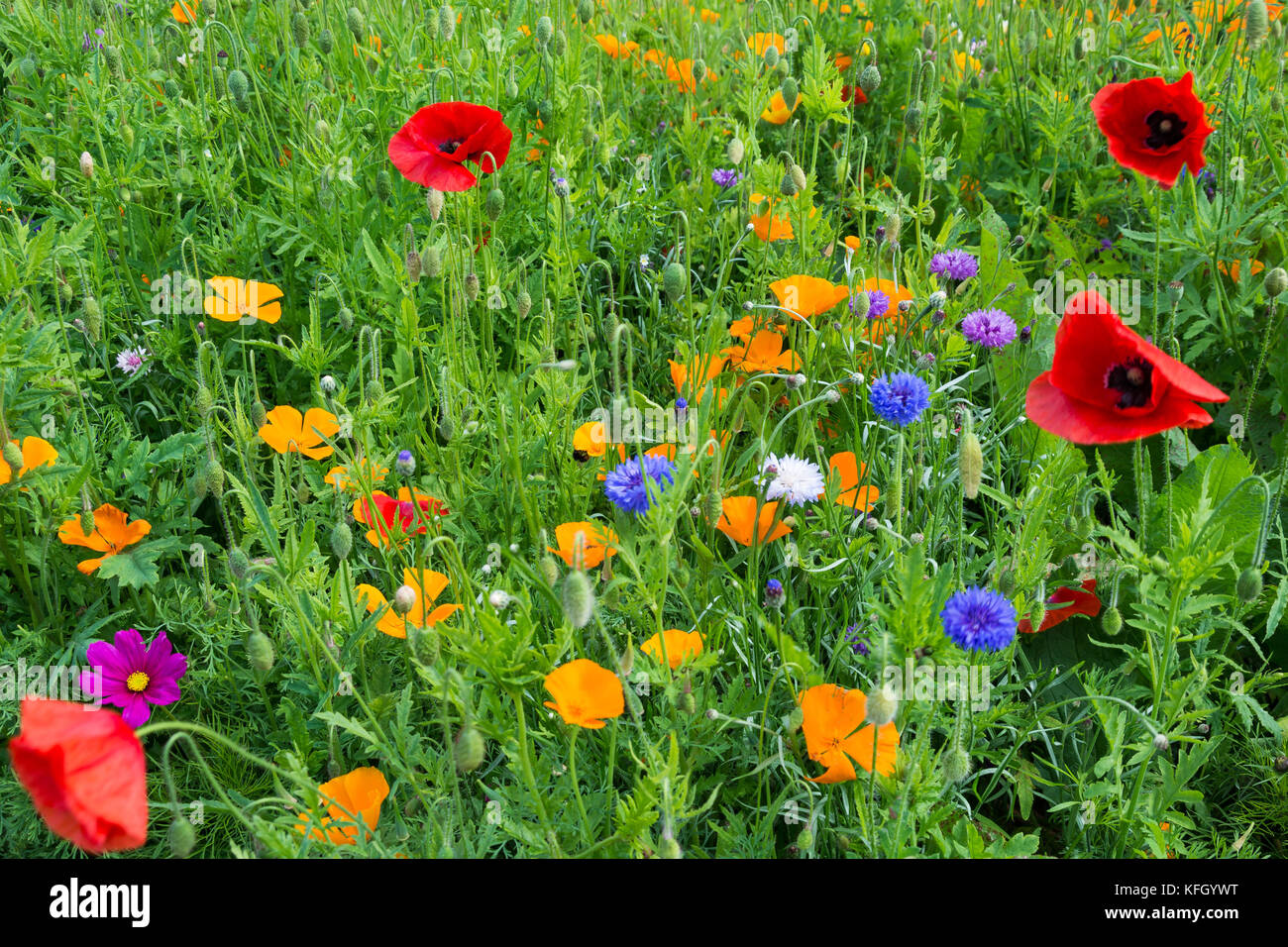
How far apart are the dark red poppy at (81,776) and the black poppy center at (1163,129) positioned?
1.90 meters

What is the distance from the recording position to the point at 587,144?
2.93 m

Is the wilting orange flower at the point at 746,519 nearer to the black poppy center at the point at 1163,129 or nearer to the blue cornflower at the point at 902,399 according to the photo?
the blue cornflower at the point at 902,399

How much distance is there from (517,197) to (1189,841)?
2.04 metres

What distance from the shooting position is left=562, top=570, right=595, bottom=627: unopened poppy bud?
1.33 m

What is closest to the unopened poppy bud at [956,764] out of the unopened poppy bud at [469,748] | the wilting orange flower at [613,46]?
the unopened poppy bud at [469,748]

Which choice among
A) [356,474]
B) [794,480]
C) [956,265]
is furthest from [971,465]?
[356,474]

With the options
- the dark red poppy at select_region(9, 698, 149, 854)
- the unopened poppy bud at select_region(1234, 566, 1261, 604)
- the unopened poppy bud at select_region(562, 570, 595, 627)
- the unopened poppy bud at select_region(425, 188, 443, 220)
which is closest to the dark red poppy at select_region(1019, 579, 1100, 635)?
the unopened poppy bud at select_region(1234, 566, 1261, 604)

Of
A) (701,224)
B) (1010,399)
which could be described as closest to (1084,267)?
(1010,399)

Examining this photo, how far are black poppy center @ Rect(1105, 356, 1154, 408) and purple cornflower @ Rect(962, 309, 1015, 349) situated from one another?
693 millimetres

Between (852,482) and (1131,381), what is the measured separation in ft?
2.33

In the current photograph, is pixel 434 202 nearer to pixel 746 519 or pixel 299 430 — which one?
pixel 299 430

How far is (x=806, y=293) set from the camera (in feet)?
7.62

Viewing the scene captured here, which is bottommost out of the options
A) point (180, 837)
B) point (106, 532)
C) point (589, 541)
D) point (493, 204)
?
point (180, 837)

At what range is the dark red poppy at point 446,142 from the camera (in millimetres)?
2066
